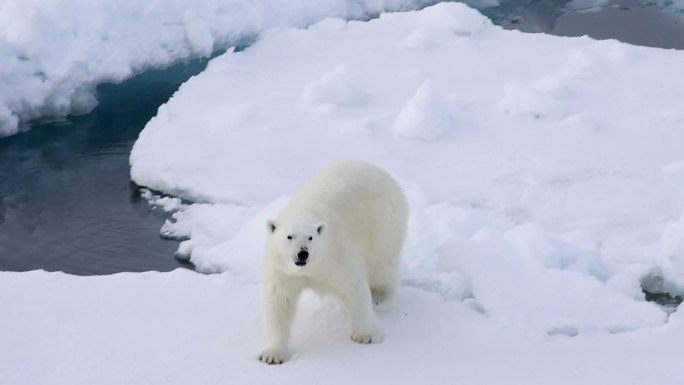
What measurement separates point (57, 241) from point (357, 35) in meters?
4.69

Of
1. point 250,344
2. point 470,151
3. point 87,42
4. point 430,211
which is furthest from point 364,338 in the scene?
point 87,42

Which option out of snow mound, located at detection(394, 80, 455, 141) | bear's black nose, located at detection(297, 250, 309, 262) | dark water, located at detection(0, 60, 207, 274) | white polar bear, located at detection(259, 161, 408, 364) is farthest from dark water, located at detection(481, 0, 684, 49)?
bear's black nose, located at detection(297, 250, 309, 262)

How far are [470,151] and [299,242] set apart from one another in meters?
3.58

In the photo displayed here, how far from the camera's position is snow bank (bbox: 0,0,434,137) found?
8023mm

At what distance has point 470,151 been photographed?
22.3 ft

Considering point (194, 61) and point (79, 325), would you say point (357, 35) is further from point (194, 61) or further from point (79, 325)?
point (79, 325)

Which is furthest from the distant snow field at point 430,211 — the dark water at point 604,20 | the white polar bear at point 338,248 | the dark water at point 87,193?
the dark water at point 604,20

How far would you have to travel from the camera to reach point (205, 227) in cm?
584

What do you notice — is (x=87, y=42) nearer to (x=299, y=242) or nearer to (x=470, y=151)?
(x=470, y=151)

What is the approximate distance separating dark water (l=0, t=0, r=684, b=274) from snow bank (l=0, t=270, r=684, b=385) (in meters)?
1.39

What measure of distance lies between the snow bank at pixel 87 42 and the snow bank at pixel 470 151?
479 mm

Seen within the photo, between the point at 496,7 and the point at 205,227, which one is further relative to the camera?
the point at 496,7

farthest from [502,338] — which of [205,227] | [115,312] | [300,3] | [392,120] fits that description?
[300,3]

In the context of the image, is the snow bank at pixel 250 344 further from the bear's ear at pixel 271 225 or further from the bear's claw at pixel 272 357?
the bear's ear at pixel 271 225
